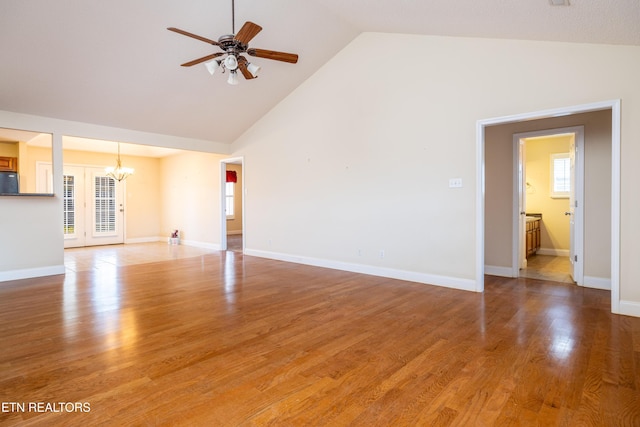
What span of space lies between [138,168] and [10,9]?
23.7 ft

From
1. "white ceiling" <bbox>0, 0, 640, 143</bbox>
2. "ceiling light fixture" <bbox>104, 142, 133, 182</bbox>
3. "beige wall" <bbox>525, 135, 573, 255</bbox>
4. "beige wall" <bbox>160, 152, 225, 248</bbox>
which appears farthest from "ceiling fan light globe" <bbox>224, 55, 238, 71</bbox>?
"ceiling light fixture" <bbox>104, 142, 133, 182</bbox>

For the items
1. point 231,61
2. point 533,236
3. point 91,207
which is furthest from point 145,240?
point 533,236

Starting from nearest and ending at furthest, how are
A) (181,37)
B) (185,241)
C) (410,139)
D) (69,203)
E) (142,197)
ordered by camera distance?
(181,37), (410,139), (69,203), (185,241), (142,197)

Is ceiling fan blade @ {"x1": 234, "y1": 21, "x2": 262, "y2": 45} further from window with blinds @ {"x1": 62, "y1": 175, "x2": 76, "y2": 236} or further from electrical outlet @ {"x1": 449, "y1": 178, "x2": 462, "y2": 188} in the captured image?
window with blinds @ {"x1": 62, "y1": 175, "x2": 76, "y2": 236}

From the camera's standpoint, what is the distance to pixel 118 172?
909 cm

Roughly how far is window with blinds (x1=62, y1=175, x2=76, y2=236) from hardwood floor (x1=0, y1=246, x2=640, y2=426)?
17.4ft

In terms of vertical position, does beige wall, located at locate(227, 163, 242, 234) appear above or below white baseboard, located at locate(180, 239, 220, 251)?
above

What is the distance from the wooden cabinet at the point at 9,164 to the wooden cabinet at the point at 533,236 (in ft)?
29.2

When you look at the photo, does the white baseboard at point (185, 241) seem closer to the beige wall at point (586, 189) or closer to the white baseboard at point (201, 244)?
the white baseboard at point (201, 244)

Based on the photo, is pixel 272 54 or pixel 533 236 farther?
pixel 533 236

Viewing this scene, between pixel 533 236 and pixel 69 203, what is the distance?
37.2ft

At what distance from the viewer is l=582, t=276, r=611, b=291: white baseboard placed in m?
4.39

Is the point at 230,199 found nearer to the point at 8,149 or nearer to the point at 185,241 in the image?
the point at 185,241

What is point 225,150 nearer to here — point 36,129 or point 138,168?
point 36,129
